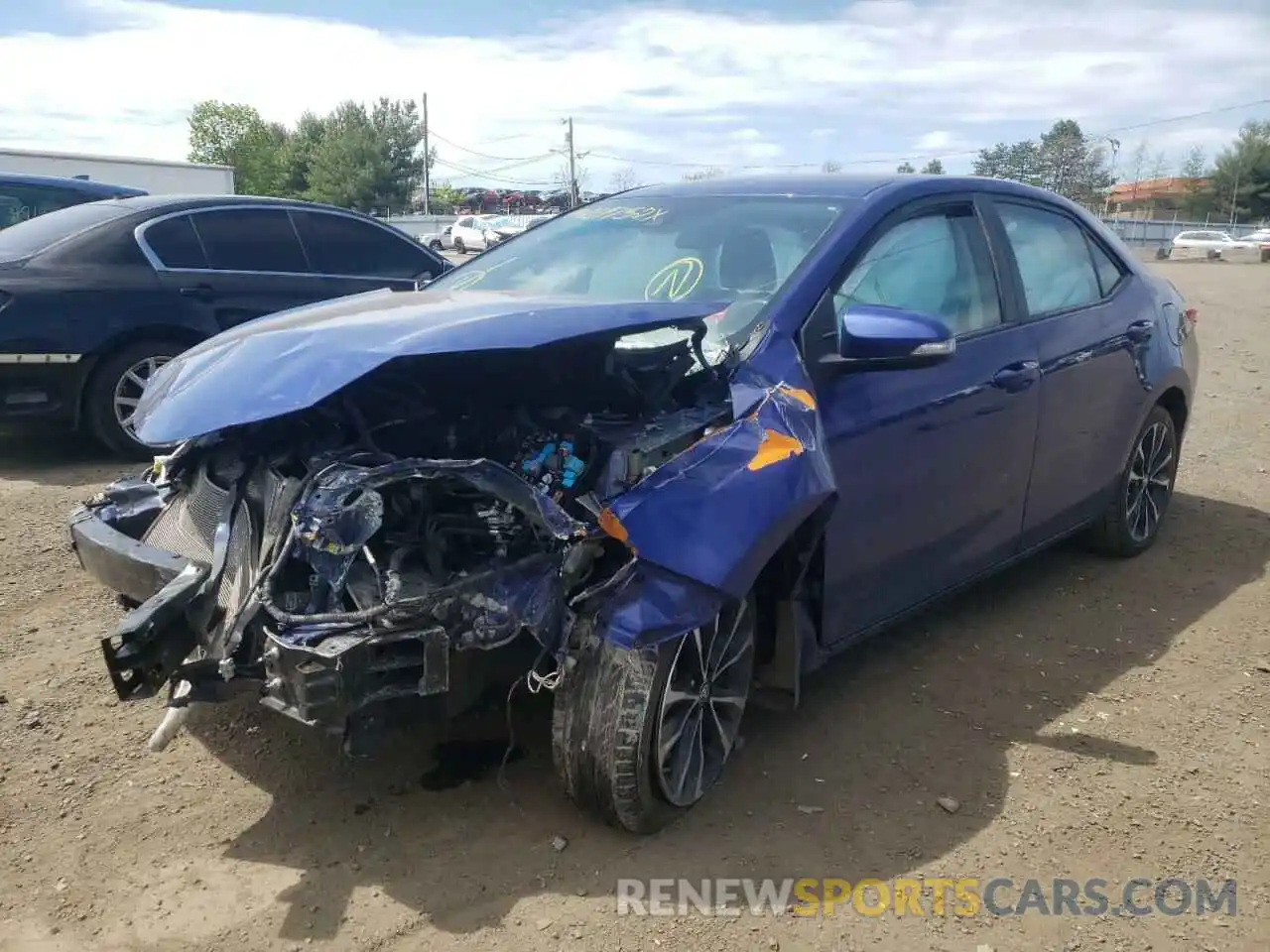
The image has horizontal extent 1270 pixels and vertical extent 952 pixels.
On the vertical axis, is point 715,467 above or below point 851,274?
below

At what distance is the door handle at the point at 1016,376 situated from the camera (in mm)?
3744

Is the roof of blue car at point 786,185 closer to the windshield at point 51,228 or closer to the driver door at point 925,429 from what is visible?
the driver door at point 925,429

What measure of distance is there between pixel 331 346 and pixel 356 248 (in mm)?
5061

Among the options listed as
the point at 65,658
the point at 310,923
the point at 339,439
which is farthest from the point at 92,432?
the point at 310,923

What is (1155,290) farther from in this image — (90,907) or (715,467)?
(90,907)

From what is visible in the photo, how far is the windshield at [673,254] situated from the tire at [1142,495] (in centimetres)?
227

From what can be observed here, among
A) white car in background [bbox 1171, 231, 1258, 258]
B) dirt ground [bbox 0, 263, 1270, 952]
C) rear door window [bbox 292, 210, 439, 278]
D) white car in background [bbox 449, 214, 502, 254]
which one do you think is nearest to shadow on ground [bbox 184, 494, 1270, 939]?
dirt ground [bbox 0, 263, 1270, 952]

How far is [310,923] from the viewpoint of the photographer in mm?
2463

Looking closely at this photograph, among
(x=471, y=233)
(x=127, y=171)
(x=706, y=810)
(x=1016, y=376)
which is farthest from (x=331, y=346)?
(x=471, y=233)

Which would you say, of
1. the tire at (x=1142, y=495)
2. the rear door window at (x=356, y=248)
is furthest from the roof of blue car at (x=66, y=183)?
the tire at (x=1142, y=495)

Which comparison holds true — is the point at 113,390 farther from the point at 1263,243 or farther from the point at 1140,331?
the point at 1263,243

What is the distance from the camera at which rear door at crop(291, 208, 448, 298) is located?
23.7 ft

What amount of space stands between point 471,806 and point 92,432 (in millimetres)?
4367

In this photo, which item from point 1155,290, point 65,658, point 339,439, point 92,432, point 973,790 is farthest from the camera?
point 92,432
